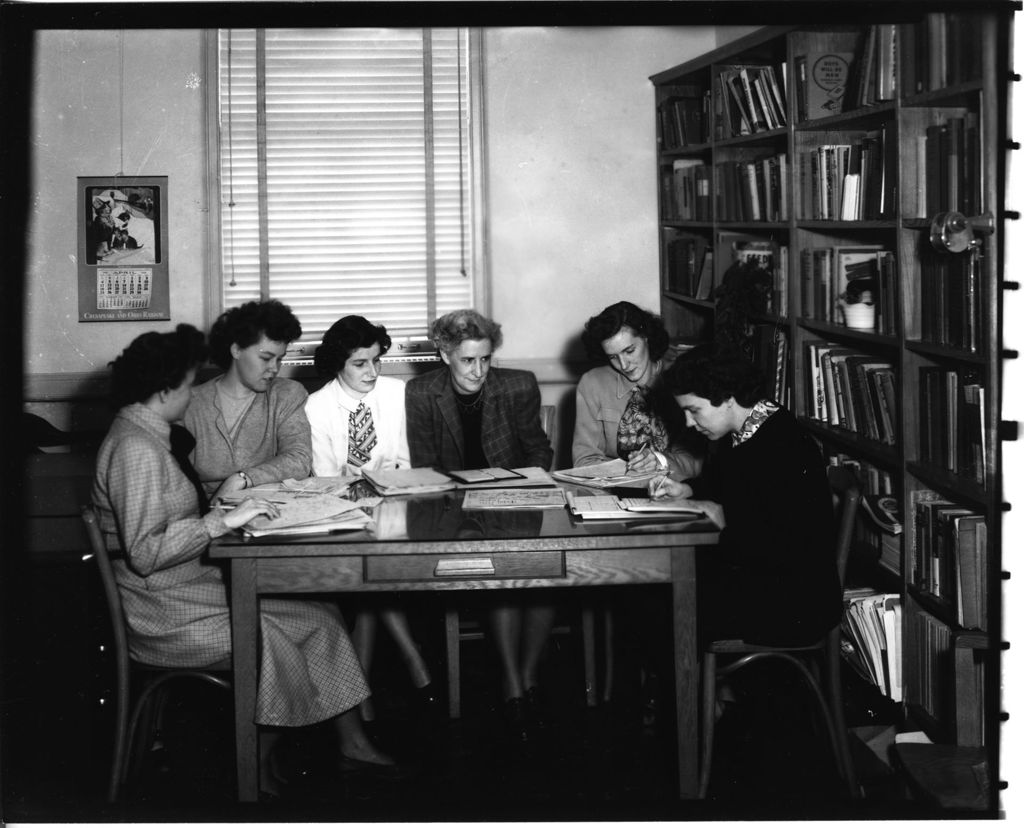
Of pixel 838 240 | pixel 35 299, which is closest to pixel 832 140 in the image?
pixel 838 240

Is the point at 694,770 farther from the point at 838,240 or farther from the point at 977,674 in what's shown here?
the point at 838,240

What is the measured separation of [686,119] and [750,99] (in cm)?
68

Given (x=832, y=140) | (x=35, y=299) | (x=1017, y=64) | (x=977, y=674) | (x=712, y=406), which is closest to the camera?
(x=1017, y=64)

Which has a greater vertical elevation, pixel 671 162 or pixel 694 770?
pixel 671 162

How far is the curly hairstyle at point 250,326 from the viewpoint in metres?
3.42

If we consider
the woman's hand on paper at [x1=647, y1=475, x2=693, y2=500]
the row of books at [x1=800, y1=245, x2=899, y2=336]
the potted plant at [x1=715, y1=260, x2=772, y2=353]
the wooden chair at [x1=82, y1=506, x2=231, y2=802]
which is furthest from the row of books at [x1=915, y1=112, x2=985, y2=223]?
the wooden chair at [x1=82, y1=506, x2=231, y2=802]

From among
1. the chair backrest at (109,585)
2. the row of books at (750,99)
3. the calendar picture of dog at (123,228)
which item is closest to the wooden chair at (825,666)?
the chair backrest at (109,585)

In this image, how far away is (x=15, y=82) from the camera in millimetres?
2439

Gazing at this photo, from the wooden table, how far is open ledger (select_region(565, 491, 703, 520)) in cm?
6

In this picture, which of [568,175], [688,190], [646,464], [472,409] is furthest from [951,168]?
[568,175]

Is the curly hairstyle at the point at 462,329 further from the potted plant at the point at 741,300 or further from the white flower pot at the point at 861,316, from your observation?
the white flower pot at the point at 861,316

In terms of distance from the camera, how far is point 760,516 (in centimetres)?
263

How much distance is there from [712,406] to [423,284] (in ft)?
8.70

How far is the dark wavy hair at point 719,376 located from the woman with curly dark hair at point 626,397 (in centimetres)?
78
